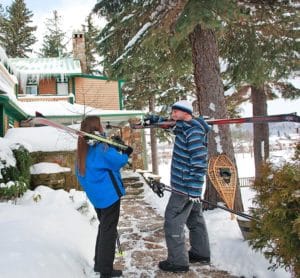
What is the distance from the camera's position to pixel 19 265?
3.13 m

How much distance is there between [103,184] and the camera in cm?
377

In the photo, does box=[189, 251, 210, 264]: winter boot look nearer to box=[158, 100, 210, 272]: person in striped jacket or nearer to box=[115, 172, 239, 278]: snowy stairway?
box=[115, 172, 239, 278]: snowy stairway

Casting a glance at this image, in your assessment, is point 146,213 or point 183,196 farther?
point 146,213

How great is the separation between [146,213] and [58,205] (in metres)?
2.41

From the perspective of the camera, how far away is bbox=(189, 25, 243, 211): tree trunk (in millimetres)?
6758

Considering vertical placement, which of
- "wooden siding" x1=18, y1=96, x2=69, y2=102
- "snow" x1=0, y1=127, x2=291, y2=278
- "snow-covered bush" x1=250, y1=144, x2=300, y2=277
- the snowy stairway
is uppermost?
"wooden siding" x1=18, y1=96, x2=69, y2=102

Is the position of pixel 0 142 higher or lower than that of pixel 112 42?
lower

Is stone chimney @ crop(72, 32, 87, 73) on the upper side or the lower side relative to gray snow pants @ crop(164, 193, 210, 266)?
upper

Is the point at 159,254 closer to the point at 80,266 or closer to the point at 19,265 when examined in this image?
the point at 80,266

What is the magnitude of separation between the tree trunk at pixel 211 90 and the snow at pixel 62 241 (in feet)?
3.74

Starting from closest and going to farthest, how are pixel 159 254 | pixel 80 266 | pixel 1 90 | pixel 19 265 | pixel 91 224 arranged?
1. pixel 19 265
2. pixel 80 266
3. pixel 159 254
4. pixel 91 224
5. pixel 1 90

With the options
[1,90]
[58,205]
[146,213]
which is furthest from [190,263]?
[1,90]

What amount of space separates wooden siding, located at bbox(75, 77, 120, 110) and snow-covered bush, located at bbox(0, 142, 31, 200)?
1502 centimetres

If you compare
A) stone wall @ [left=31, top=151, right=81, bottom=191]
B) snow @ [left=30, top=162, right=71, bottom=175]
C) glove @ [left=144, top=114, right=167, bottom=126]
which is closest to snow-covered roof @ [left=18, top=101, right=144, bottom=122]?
stone wall @ [left=31, top=151, right=81, bottom=191]
